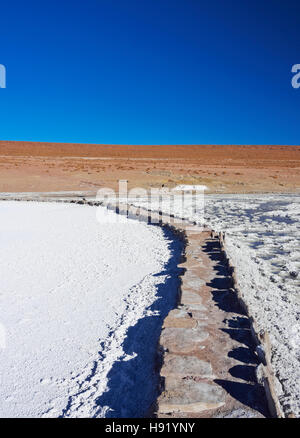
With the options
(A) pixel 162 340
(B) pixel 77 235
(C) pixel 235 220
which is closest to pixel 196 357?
(A) pixel 162 340

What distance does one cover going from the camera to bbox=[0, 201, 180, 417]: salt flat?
2.66m

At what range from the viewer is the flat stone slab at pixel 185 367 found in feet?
8.24

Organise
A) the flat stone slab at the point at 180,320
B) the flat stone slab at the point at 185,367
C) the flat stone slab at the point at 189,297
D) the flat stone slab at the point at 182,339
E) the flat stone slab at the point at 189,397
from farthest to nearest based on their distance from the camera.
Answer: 1. the flat stone slab at the point at 189,297
2. the flat stone slab at the point at 180,320
3. the flat stone slab at the point at 182,339
4. the flat stone slab at the point at 185,367
5. the flat stone slab at the point at 189,397

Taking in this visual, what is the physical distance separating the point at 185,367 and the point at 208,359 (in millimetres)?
223

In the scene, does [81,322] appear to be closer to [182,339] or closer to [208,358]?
[182,339]

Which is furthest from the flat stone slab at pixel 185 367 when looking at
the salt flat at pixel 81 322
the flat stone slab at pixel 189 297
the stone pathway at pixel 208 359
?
the flat stone slab at pixel 189 297

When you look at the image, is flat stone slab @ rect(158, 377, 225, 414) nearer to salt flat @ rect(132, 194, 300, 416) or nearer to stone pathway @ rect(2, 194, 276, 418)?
stone pathway @ rect(2, 194, 276, 418)

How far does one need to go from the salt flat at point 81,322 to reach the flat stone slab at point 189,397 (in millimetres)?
296

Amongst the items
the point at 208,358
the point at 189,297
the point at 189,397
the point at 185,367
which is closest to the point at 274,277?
the point at 189,297

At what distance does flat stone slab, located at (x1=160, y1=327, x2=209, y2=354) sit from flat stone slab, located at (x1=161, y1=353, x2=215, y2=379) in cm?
10

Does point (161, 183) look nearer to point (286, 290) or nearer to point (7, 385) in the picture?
point (286, 290)

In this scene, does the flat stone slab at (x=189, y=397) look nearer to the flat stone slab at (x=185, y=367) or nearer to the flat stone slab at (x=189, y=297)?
the flat stone slab at (x=185, y=367)

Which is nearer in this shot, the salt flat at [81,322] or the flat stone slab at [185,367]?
the flat stone slab at [185,367]

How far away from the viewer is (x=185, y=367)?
2578mm
